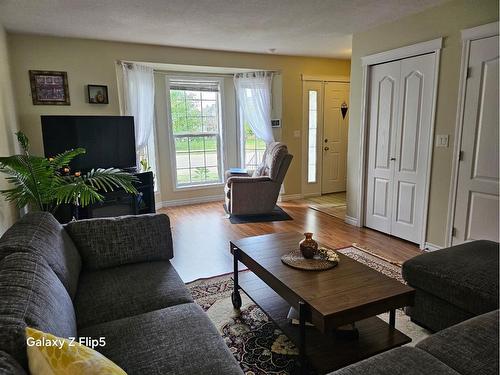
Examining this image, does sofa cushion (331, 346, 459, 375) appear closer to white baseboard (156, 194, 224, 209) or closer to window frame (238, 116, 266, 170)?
white baseboard (156, 194, 224, 209)

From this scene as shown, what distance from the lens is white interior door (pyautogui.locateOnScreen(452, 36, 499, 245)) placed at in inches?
109

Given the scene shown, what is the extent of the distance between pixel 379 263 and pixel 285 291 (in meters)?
1.73

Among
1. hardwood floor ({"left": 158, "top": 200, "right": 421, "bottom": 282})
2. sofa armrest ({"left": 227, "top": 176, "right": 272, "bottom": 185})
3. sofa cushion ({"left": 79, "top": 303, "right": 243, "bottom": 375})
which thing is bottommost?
hardwood floor ({"left": 158, "top": 200, "right": 421, "bottom": 282})

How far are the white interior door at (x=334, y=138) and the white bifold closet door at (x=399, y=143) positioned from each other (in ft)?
6.57

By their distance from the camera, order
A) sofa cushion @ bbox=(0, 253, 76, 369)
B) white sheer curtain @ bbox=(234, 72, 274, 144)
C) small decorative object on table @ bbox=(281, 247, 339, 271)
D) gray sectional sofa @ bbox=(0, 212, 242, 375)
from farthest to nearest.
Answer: white sheer curtain @ bbox=(234, 72, 274, 144)
small decorative object on table @ bbox=(281, 247, 339, 271)
gray sectional sofa @ bbox=(0, 212, 242, 375)
sofa cushion @ bbox=(0, 253, 76, 369)

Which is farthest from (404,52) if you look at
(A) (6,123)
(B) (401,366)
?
(A) (6,123)

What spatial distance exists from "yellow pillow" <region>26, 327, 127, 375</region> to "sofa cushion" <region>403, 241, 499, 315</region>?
69.3 inches

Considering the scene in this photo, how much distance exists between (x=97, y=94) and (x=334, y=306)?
396 cm

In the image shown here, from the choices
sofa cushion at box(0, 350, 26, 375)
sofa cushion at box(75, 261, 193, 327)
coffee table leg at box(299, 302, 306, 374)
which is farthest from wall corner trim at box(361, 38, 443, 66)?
sofa cushion at box(0, 350, 26, 375)

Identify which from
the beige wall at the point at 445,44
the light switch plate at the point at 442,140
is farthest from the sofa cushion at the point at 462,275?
the light switch plate at the point at 442,140

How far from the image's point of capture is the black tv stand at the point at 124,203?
3.98 m

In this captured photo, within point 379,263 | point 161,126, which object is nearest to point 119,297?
point 379,263

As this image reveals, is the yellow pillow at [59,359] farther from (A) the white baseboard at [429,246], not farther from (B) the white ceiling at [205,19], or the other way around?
(A) the white baseboard at [429,246]

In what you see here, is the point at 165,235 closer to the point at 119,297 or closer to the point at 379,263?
the point at 119,297
